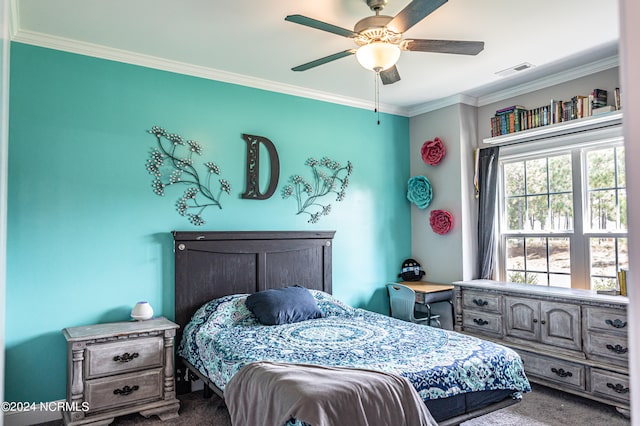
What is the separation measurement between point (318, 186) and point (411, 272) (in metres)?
1.54

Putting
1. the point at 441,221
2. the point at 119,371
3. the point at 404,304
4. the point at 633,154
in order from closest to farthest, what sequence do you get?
1. the point at 633,154
2. the point at 119,371
3. the point at 404,304
4. the point at 441,221

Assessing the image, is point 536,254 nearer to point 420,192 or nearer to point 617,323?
point 617,323

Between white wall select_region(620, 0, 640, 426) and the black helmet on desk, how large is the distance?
455 centimetres

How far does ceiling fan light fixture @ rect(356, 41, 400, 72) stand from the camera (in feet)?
8.25

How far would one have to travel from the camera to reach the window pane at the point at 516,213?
432cm

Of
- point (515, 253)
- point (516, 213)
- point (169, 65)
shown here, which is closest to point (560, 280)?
point (515, 253)

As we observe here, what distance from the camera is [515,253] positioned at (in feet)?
14.3

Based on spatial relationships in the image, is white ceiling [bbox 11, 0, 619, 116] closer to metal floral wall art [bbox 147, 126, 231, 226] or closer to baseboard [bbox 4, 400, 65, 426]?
metal floral wall art [bbox 147, 126, 231, 226]

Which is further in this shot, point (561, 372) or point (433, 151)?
point (433, 151)

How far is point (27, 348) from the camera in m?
2.98

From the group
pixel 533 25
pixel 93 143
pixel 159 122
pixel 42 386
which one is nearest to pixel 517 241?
pixel 533 25

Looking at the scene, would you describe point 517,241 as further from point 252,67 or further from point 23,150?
point 23,150

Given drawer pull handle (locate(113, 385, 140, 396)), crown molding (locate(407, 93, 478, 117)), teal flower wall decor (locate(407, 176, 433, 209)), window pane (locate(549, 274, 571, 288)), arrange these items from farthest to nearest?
teal flower wall decor (locate(407, 176, 433, 209)) → crown molding (locate(407, 93, 478, 117)) → window pane (locate(549, 274, 571, 288)) → drawer pull handle (locate(113, 385, 140, 396))

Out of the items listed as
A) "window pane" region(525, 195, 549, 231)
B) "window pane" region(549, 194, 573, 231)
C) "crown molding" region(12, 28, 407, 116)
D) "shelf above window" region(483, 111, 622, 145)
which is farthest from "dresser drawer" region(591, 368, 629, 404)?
"crown molding" region(12, 28, 407, 116)
